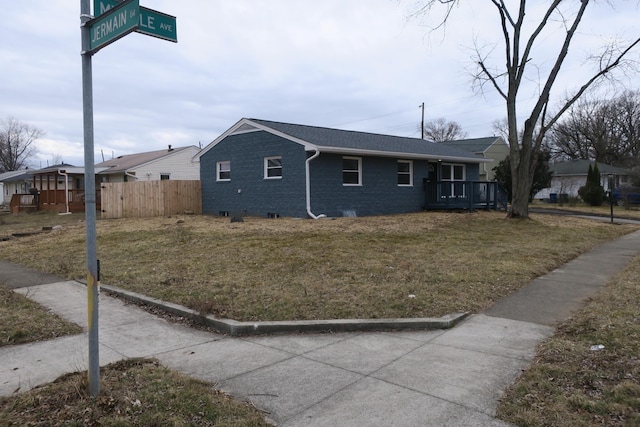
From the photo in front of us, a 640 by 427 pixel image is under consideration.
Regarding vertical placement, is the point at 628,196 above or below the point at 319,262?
above

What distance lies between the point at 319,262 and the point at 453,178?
17.2 m

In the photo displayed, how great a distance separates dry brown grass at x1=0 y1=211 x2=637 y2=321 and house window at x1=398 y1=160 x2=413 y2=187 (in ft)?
17.0

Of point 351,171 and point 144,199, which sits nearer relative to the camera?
point 351,171

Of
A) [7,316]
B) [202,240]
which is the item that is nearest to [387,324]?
[7,316]

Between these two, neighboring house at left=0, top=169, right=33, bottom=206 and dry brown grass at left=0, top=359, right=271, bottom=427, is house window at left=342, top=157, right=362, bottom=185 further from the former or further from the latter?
neighboring house at left=0, top=169, right=33, bottom=206

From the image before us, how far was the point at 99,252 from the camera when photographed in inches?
449

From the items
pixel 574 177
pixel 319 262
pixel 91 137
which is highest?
pixel 574 177

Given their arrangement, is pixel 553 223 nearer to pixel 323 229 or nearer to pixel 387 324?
pixel 323 229

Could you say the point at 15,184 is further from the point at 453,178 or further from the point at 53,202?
the point at 453,178

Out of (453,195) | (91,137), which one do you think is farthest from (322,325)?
(453,195)

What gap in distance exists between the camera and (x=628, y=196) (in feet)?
111

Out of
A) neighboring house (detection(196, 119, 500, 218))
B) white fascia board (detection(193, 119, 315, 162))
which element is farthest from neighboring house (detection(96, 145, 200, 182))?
neighboring house (detection(196, 119, 500, 218))

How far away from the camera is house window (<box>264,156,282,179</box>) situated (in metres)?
19.0

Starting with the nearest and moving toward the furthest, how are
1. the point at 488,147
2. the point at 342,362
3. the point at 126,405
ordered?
the point at 126,405
the point at 342,362
the point at 488,147
